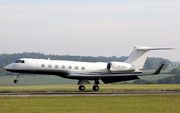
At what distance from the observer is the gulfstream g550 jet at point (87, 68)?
33031mm

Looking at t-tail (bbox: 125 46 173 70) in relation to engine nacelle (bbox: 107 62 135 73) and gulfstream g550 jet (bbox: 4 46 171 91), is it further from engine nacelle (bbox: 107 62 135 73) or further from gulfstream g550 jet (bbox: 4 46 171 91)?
engine nacelle (bbox: 107 62 135 73)

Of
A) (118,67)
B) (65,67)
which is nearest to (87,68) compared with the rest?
(65,67)

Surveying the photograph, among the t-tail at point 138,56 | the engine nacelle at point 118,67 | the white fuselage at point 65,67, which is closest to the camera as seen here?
the white fuselage at point 65,67

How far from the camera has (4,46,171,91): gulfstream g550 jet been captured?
1300 inches

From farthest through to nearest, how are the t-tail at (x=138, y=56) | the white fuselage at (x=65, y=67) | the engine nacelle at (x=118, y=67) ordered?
the t-tail at (x=138, y=56), the engine nacelle at (x=118, y=67), the white fuselage at (x=65, y=67)

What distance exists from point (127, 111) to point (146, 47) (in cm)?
2305

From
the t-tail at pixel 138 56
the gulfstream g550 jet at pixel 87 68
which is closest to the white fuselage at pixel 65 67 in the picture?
the gulfstream g550 jet at pixel 87 68

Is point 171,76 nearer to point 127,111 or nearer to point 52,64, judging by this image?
point 52,64

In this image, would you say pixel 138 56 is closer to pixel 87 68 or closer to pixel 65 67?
pixel 87 68

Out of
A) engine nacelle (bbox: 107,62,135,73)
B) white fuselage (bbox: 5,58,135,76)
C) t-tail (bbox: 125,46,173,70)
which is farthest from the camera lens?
t-tail (bbox: 125,46,173,70)

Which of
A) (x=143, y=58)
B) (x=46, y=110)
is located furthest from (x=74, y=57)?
(x=46, y=110)

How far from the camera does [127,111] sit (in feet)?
55.8

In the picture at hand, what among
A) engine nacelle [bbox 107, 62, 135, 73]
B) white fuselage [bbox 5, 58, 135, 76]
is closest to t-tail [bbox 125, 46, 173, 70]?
white fuselage [bbox 5, 58, 135, 76]

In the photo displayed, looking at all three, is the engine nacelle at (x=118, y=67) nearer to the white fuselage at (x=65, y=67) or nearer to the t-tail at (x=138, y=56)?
the white fuselage at (x=65, y=67)
